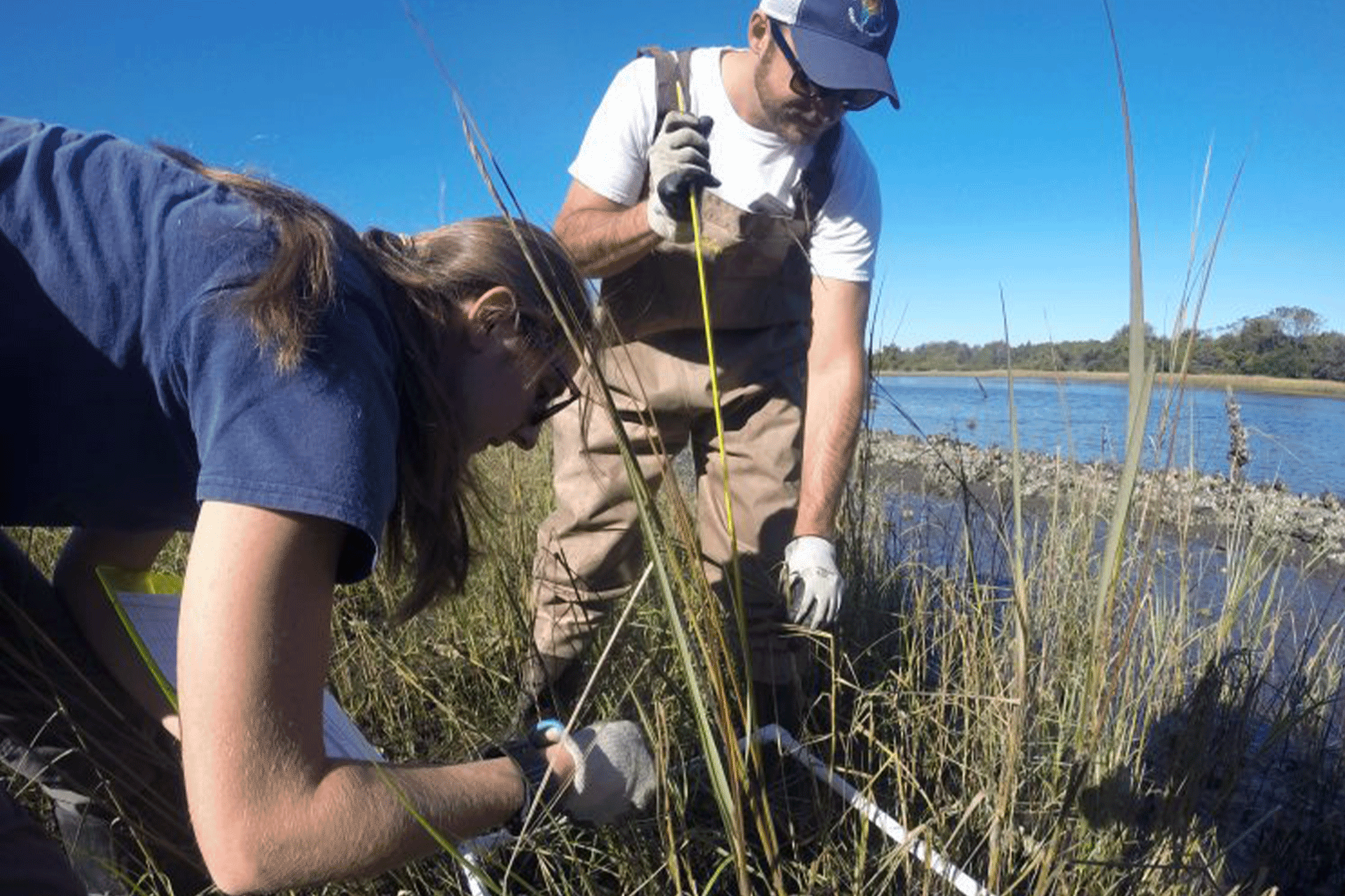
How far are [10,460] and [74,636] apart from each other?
0.59 m

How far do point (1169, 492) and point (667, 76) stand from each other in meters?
2.22

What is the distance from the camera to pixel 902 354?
260 centimetres

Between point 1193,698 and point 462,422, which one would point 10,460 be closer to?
point 462,422

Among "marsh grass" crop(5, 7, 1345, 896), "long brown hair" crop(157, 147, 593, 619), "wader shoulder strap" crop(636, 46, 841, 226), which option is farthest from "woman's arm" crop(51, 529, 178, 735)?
"wader shoulder strap" crop(636, 46, 841, 226)

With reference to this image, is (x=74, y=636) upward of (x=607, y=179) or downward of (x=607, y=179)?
downward

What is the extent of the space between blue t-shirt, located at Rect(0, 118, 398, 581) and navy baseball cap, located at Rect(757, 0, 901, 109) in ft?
4.59

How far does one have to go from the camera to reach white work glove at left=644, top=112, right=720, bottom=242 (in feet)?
5.73

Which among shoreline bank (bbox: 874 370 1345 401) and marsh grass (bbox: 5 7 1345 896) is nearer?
marsh grass (bbox: 5 7 1345 896)

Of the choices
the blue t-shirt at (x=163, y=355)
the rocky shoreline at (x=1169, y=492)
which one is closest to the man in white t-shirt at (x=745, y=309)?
the rocky shoreline at (x=1169, y=492)

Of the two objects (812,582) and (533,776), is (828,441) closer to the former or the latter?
(812,582)

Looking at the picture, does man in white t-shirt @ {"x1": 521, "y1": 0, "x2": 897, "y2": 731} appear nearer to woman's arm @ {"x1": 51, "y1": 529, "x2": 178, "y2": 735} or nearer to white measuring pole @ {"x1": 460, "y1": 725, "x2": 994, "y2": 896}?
white measuring pole @ {"x1": 460, "y1": 725, "x2": 994, "y2": 896}

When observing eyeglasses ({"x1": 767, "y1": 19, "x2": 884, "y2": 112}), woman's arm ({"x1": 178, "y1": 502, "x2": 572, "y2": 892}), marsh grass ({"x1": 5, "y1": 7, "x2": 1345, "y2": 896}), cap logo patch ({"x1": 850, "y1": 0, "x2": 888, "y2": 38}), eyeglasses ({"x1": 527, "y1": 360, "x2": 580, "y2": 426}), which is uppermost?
cap logo patch ({"x1": 850, "y1": 0, "x2": 888, "y2": 38})

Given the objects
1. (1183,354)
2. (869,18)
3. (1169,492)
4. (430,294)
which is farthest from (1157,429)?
(1169,492)

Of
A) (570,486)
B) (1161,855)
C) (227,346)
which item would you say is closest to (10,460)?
(227,346)
